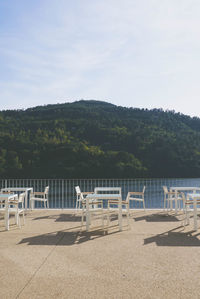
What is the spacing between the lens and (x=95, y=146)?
30.6 meters

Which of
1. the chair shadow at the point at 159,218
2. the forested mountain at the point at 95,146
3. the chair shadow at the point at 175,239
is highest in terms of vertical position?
the forested mountain at the point at 95,146

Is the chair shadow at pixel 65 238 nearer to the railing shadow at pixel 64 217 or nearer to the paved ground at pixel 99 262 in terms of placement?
the paved ground at pixel 99 262

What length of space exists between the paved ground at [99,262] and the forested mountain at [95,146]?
20316mm

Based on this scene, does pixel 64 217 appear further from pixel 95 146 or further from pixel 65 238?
pixel 95 146

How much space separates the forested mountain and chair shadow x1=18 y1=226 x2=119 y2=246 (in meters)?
20.1

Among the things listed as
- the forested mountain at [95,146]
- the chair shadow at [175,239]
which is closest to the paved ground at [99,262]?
the chair shadow at [175,239]

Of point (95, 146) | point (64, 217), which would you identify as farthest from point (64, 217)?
point (95, 146)

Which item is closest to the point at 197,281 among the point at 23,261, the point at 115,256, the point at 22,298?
the point at 115,256

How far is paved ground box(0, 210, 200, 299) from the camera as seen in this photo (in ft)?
8.39

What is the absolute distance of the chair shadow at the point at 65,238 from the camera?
4336 mm

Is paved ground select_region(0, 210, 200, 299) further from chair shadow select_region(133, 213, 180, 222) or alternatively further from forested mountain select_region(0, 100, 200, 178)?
forested mountain select_region(0, 100, 200, 178)

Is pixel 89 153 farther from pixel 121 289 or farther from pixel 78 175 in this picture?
pixel 121 289

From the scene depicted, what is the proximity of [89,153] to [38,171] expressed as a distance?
5.33 meters

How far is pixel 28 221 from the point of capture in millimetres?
6262
